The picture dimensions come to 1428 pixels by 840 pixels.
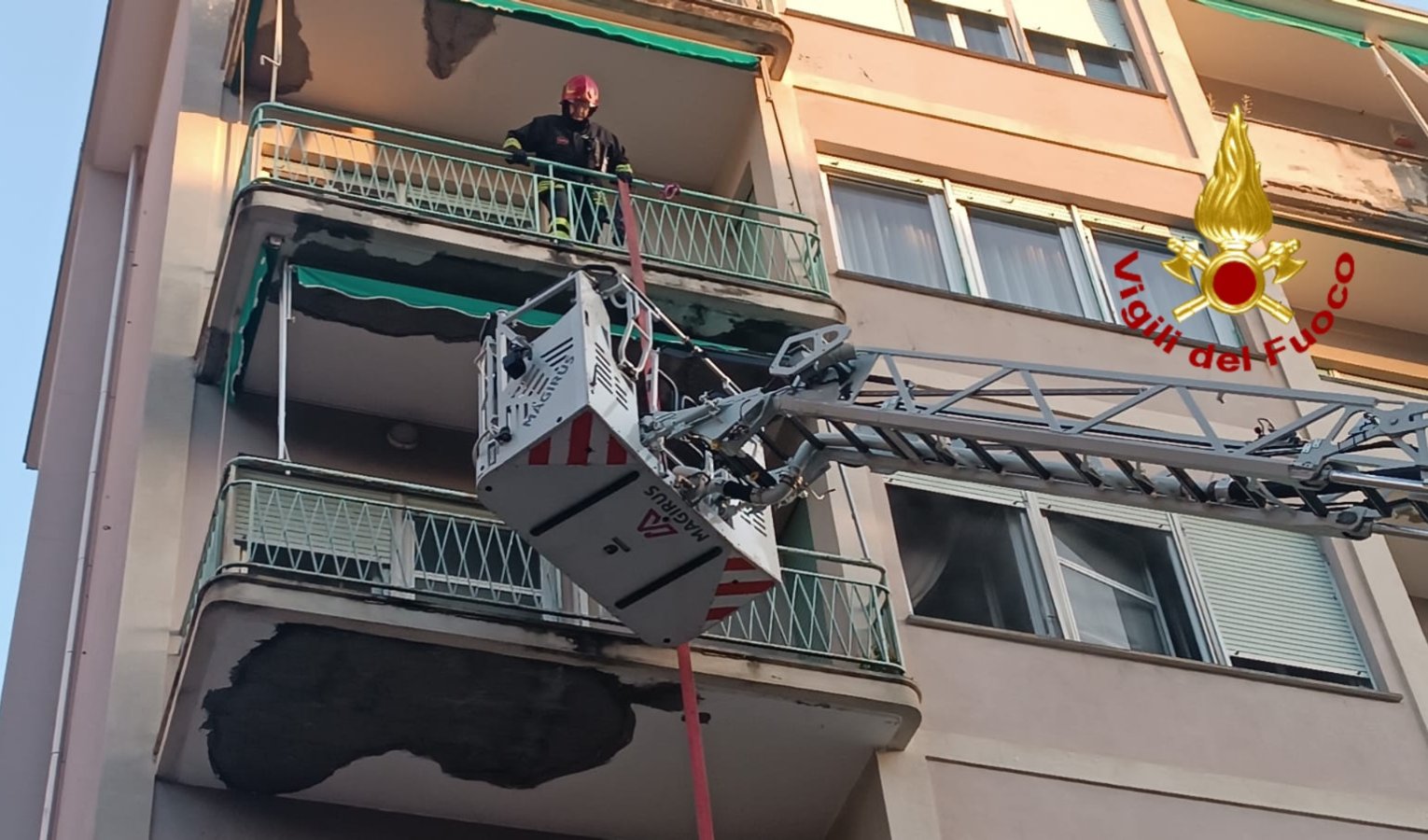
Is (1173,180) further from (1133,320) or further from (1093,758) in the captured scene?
(1093,758)

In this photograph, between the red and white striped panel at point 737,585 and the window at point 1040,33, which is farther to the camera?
the window at point 1040,33

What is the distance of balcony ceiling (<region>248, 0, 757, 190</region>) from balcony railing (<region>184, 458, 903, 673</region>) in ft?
14.9

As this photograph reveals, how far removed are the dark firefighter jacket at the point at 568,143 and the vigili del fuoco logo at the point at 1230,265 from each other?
4.69m

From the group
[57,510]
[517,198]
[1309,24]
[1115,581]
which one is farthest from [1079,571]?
[57,510]

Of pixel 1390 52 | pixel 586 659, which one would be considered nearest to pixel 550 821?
pixel 586 659

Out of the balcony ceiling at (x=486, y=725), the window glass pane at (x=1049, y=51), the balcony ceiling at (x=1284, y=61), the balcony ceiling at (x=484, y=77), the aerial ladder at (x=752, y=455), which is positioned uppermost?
the balcony ceiling at (x=1284, y=61)

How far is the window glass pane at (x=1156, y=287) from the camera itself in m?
15.7

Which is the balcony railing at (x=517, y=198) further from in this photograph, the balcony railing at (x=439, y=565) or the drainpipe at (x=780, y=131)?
the balcony railing at (x=439, y=565)

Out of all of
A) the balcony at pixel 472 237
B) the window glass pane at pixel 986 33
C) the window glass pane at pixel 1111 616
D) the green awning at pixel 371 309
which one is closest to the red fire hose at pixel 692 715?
the green awning at pixel 371 309

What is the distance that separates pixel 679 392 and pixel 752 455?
311 centimetres

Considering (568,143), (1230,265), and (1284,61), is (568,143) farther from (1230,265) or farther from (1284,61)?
(1284,61)

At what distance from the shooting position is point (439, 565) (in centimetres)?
1218

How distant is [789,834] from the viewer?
1195cm

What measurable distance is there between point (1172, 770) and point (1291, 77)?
11175mm
